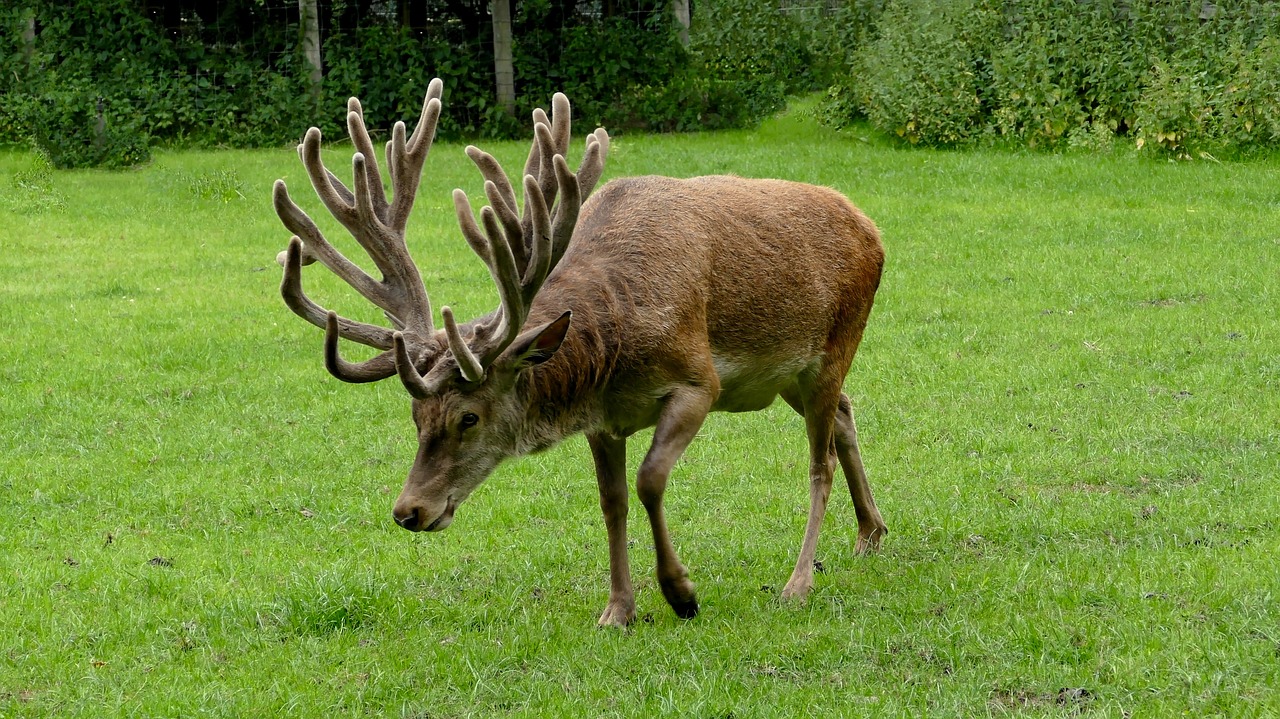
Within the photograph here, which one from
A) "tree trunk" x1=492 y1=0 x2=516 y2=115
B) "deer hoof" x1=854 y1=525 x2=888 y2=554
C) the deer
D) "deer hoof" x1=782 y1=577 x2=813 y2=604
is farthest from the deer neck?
"tree trunk" x1=492 y1=0 x2=516 y2=115

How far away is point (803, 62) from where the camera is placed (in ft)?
82.2

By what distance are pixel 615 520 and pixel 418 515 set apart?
1.04 m

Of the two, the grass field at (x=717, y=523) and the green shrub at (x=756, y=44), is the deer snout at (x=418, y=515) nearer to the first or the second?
the grass field at (x=717, y=523)

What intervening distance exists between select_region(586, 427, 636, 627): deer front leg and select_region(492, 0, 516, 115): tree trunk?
17460 millimetres

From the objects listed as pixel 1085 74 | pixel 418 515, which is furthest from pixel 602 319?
pixel 1085 74

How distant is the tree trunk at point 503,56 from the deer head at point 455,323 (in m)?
17.6

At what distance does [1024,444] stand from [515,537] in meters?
2.99

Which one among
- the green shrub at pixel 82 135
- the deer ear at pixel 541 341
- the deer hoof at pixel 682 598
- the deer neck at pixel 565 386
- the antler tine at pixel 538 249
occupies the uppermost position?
the antler tine at pixel 538 249

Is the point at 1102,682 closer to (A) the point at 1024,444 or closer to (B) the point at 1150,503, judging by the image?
(B) the point at 1150,503

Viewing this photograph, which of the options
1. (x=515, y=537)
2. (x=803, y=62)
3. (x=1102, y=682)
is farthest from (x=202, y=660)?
(x=803, y=62)

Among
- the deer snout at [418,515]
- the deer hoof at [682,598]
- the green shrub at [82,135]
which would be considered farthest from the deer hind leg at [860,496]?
the green shrub at [82,135]

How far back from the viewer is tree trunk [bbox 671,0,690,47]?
24.3m

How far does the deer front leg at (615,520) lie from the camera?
597cm

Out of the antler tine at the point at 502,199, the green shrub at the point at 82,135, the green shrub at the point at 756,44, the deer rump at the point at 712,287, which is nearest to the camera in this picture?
the antler tine at the point at 502,199
